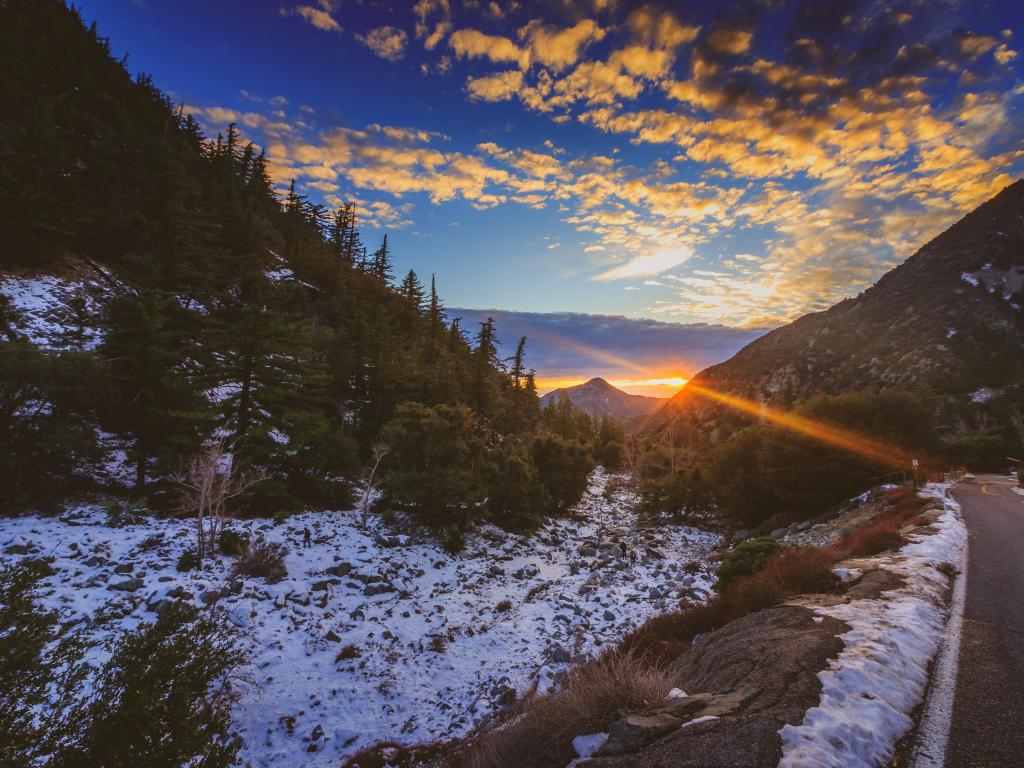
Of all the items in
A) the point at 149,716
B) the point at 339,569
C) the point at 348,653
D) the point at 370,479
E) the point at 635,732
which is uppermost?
the point at 370,479

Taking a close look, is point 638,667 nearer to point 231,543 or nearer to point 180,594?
point 180,594

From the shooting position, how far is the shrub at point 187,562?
13.4 meters

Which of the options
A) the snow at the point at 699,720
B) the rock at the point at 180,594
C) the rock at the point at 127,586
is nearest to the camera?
the snow at the point at 699,720

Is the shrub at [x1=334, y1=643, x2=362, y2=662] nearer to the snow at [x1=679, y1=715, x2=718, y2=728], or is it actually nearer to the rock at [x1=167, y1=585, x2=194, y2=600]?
the rock at [x1=167, y1=585, x2=194, y2=600]

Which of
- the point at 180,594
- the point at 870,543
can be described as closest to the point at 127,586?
the point at 180,594

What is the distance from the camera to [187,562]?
1356cm

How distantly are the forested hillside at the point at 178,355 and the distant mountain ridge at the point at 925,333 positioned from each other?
8449 cm

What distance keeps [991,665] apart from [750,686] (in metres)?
3.29

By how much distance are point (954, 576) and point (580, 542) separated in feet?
65.3

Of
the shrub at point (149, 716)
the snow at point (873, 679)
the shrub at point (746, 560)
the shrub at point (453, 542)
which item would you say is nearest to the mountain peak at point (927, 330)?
the shrub at point (746, 560)

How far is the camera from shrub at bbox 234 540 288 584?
14469 mm

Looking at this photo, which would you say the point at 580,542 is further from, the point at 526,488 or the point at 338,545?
the point at 338,545

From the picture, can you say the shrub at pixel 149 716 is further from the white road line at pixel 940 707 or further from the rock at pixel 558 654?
the rock at pixel 558 654

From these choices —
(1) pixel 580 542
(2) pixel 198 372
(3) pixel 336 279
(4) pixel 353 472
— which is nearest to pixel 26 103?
(3) pixel 336 279
